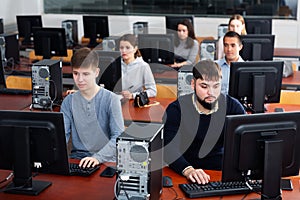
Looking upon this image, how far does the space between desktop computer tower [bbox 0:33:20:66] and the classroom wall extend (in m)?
2.66

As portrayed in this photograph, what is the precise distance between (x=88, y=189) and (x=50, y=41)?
3.83 meters

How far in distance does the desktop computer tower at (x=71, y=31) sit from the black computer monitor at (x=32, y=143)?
17.6 feet

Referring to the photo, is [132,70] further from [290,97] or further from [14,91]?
[290,97]

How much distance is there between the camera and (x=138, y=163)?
2.12 metres

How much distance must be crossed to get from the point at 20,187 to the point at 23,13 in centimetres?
686

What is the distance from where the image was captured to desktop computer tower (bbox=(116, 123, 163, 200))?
2094 millimetres

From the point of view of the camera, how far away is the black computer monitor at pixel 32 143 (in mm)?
2283

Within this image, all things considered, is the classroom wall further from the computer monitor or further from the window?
the computer monitor

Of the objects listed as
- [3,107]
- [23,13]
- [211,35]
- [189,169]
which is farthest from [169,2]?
[189,169]

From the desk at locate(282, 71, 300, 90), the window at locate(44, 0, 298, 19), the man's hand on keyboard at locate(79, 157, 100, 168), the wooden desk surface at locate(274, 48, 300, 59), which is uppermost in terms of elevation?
the window at locate(44, 0, 298, 19)

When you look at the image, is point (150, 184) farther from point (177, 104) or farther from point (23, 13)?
point (23, 13)

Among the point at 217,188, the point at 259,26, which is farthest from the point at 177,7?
the point at 217,188

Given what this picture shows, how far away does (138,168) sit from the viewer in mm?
2121

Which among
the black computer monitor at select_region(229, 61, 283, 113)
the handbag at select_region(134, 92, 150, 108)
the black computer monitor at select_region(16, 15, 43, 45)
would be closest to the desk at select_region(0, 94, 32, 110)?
the handbag at select_region(134, 92, 150, 108)
